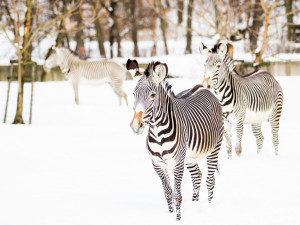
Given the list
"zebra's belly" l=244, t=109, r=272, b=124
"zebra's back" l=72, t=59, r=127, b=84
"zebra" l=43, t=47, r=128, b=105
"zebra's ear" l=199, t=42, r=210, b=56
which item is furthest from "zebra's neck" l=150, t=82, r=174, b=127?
"zebra's back" l=72, t=59, r=127, b=84

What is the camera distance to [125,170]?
9.95 m

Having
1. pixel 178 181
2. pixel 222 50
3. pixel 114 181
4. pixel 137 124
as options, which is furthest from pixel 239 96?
pixel 137 124

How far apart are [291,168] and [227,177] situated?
4.54ft

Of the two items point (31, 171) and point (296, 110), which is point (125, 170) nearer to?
point (31, 171)

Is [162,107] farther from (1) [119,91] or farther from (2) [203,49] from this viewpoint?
(1) [119,91]

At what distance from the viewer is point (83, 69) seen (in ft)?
72.5

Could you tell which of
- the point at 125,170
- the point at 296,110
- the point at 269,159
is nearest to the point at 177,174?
the point at 125,170

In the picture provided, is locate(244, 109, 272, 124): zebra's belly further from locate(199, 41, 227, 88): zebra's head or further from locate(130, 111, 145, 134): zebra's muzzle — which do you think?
locate(130, 111, 145, 134): zebra's muzzle

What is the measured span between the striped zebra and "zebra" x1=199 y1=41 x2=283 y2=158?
107 inches

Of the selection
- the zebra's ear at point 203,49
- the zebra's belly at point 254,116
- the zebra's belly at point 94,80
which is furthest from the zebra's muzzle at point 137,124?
the zebra's belly at point 94,80

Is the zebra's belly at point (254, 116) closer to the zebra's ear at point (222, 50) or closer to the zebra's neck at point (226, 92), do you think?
the zebra's neck at point (226, 92)

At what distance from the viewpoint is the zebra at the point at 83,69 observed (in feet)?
71.8

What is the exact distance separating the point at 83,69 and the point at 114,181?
13398mm

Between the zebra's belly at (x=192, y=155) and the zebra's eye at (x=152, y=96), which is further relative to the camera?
the zebra's belly at (x=192, y=155)
